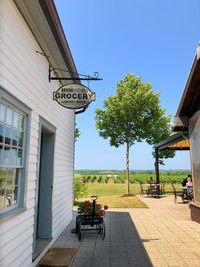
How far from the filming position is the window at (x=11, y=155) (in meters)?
3.51

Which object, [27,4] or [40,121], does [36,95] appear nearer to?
[40,121]

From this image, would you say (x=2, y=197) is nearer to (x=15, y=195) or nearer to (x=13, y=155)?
(x=15, y=195)

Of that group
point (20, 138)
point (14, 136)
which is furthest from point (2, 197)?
point (20, 138)

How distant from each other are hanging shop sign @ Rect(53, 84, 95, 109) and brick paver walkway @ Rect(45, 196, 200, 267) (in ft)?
10.2

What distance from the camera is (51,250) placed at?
5520mm

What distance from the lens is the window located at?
3.51 m

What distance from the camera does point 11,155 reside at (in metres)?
3.81

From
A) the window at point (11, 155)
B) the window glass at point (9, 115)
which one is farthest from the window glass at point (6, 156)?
the window glass at point (9, 115)

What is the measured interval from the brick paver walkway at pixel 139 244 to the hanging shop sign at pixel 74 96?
123 inches

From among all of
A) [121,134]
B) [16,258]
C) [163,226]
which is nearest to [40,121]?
[16,258]

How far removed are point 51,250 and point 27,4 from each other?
4.76 m

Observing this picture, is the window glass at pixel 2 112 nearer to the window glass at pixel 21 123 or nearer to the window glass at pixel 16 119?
the window glass at pixel 16 119

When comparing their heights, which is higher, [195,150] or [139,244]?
[195,150]

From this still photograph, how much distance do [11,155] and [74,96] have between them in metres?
2.17
